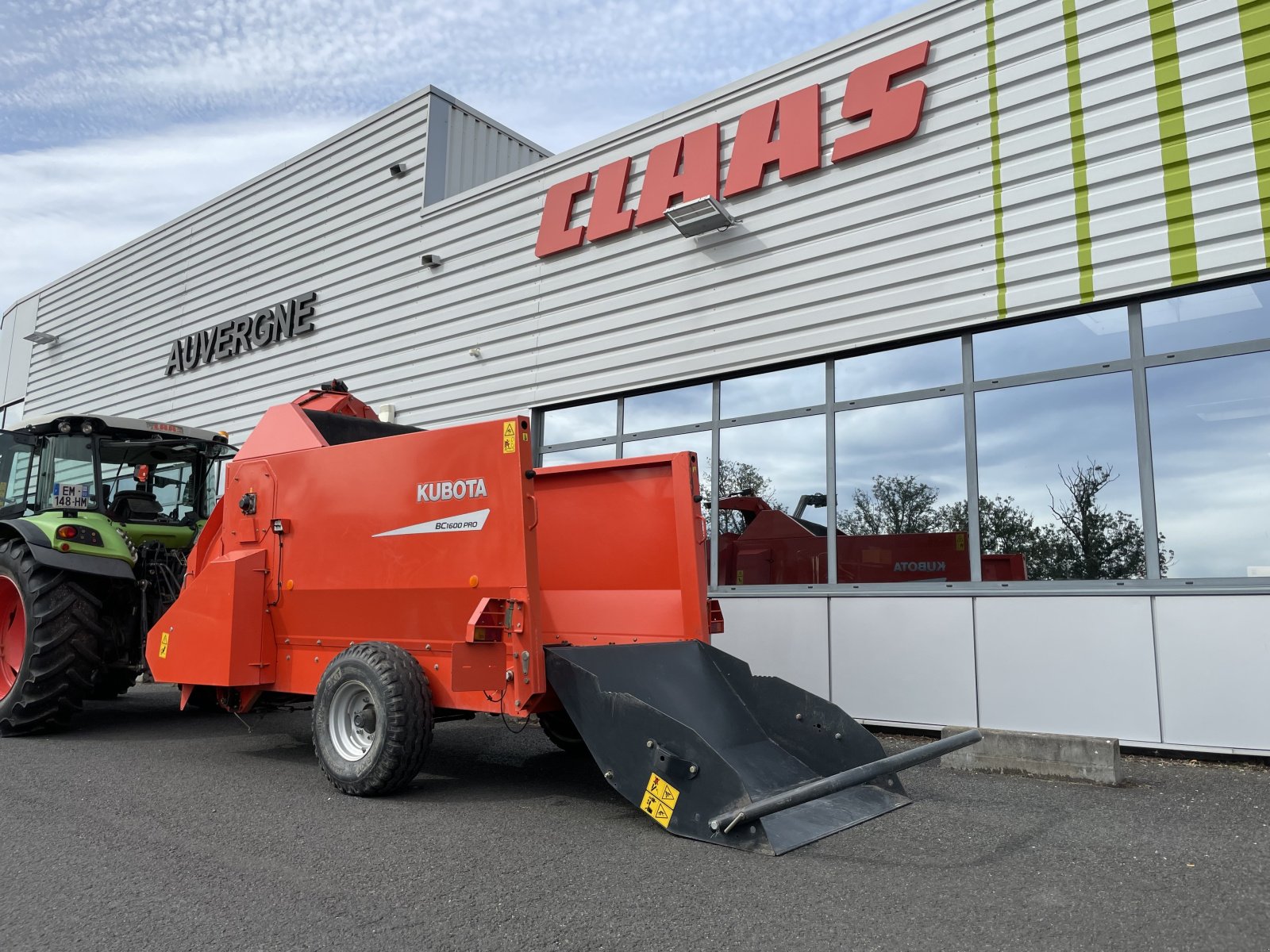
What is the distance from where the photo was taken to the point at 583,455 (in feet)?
32.4

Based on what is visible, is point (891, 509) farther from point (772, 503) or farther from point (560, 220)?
point (560, 220)

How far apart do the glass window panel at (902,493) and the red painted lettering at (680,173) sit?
9.04 ft

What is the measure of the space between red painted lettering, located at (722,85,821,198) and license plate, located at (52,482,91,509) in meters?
6.28

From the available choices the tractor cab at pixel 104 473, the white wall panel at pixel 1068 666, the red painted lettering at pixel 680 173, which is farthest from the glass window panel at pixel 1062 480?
the tractor cab at pixel 104 473

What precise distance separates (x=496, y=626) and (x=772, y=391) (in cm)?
448

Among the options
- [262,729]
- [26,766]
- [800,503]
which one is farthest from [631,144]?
[26,766]

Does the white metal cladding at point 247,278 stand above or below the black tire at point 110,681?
above

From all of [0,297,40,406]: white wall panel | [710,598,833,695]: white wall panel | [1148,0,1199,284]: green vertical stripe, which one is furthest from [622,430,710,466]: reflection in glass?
[0,297,40,406]: white wall panel

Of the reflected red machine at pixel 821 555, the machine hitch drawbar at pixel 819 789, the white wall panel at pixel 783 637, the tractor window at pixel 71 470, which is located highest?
the tractor window at pixel 71 470

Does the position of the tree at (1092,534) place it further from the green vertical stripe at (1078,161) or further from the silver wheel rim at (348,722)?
the silver wheel rim at (348,722)

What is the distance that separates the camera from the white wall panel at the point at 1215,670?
5.87 m

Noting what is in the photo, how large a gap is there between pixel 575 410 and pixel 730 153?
3.12 metres

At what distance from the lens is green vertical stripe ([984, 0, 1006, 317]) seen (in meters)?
7.11

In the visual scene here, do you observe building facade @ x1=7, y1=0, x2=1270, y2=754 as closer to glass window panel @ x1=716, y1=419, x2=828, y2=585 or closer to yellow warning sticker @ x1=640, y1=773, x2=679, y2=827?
glass window panel @ x1=716, y1=419, x2=828, y2=585
